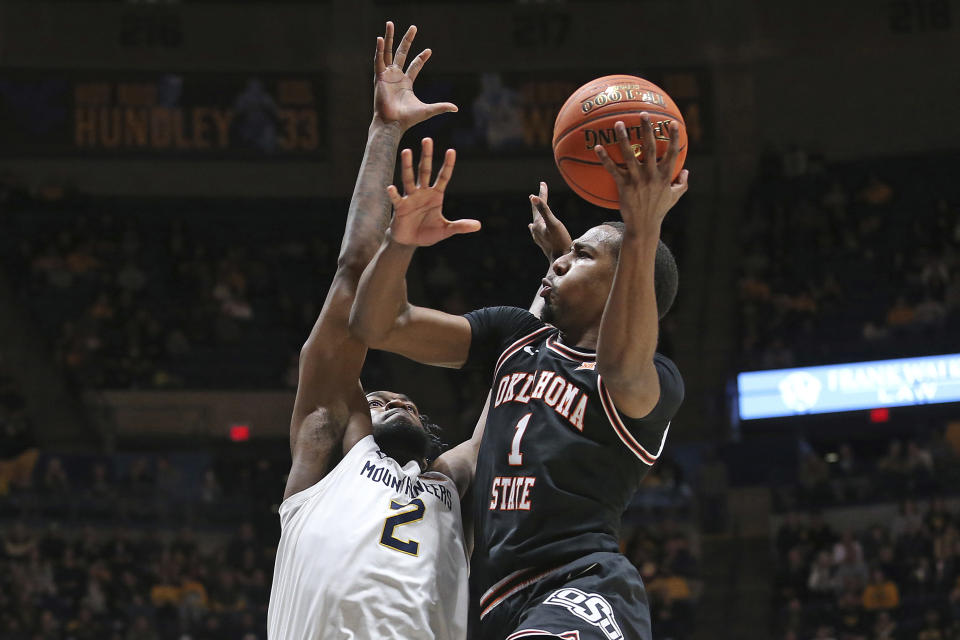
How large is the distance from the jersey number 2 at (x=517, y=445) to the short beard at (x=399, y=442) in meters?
0.62

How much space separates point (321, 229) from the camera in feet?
62.4

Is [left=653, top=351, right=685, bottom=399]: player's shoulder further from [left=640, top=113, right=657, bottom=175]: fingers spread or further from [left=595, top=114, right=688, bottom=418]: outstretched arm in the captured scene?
[left=640, top=113, right=657, bottom=175]: fingers spread

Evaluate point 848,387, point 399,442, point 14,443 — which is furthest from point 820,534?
point 399,442

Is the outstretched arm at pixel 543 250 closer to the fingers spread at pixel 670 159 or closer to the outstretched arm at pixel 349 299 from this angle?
the outstretched arm at pixel 349 299

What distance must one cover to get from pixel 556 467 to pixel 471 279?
14990mm

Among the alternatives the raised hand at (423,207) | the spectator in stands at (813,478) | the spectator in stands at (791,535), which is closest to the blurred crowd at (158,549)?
the spectator in stands at (791,535)

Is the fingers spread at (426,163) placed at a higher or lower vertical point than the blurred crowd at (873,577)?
higher

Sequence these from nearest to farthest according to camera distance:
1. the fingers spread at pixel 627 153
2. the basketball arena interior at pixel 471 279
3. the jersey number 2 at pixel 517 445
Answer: the fingers spread at pixel 627 153 → the jersey number 2 at pixel 517 445 → the basketball arena interior at pixel 471 279

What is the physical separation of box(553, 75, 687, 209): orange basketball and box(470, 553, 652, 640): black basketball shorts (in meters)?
1.21

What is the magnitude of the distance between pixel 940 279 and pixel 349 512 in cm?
1457

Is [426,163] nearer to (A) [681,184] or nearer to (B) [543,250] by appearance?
(A) [681,184]

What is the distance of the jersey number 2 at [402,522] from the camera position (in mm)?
3857

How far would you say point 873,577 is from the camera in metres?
13.3

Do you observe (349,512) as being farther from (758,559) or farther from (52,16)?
(52,16)
